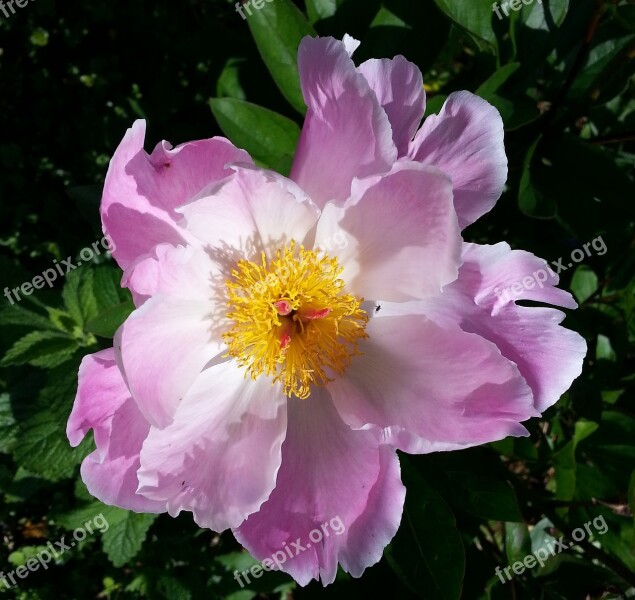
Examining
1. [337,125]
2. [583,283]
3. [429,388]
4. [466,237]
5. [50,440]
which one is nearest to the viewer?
[337,125]

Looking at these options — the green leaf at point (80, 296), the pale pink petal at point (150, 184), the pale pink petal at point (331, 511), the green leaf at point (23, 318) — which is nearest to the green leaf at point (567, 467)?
the pale pink petal at point (331, 511)

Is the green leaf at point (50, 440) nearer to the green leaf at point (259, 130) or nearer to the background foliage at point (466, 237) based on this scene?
the background foliage at point (466, 237)

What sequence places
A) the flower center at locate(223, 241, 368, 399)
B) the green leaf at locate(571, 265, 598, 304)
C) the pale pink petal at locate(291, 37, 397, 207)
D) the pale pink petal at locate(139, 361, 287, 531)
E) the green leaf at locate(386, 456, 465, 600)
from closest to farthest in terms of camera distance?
1. the pale pink petal at locate(291, 37, 397, 207)
2. the pale pink petal at locate(139, 361, 287, 531)
3. the flower center at locate(223, 241, 368, 399)
4. the green leaf at locate(386, 456, 465, 600)
5. the green leaf at locate(571, 265, 598, 304)

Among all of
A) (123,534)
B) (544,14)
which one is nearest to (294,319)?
(123,534)

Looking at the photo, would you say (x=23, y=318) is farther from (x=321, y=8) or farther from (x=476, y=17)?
(x=476, y=17)

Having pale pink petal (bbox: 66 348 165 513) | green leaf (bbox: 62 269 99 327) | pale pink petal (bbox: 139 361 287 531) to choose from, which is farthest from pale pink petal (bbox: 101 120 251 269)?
green leaf (bbox: 62 269 99 327)

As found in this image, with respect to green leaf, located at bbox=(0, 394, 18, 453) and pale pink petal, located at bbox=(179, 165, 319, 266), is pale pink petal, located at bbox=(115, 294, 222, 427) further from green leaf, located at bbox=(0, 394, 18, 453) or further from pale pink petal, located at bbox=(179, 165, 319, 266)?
green leaf, located at bbox=(0, 394, 18, 453)
